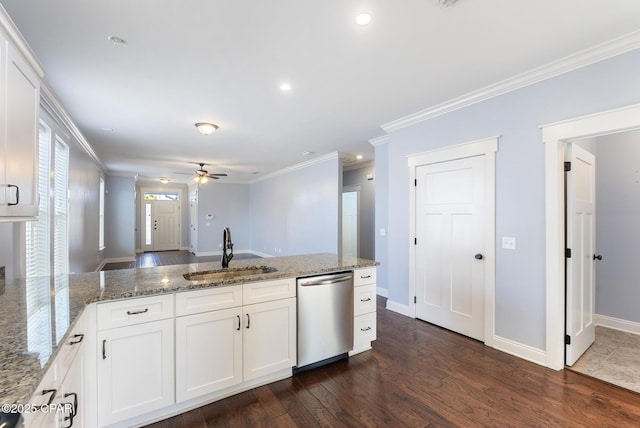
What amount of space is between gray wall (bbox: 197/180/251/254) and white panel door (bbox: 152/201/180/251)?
2.25 m

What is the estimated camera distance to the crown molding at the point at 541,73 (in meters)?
2.21

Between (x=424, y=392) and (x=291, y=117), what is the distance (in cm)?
337

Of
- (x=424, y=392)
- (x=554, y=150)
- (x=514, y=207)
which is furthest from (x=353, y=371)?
(x=554, y=150)

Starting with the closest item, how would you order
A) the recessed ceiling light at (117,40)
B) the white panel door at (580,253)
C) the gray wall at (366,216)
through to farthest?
the recessed ceiling light at (117,40)
the white panel door at (580,253)
the gray wall at (366,216)

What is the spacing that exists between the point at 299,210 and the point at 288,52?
5.27 meters

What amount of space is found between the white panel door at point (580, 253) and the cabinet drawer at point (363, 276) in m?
1.74

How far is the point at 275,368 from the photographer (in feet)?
7.80

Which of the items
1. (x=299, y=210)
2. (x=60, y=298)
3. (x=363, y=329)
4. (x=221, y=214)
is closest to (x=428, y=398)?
(x=363, y=329)

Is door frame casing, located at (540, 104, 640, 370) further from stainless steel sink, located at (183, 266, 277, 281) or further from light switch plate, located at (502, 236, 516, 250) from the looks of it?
stainless steel sink, located at (183, 266, 277, 281)

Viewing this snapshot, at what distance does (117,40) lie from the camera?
2.20 metres

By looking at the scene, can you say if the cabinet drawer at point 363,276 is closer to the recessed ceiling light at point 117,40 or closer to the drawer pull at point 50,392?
the drawer pull at point 50,392

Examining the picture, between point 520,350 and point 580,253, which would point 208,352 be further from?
point 580,253

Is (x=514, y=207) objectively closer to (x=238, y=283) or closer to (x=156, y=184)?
(x=238, y=283)

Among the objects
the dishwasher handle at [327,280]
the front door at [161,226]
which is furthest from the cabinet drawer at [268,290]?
the front door at [161,226]
